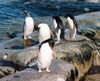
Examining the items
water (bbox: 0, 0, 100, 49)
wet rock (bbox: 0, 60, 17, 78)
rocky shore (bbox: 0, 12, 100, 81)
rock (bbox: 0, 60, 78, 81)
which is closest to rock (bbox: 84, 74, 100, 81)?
rocky shore (bbox: 0, 12, 100, 81)

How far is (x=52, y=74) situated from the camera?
18.5ft

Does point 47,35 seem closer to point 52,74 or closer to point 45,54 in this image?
point 45,54

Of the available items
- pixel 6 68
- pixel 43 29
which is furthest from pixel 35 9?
pixel 6 68

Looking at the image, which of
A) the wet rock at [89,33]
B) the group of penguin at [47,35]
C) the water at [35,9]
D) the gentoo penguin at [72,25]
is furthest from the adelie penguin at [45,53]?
the water at [35,9]

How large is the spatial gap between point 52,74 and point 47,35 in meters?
2.68

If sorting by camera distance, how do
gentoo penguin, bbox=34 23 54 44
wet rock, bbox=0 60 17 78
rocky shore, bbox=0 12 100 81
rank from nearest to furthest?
rocky shore, bbox=0 12 100 81
wet rock, bbox=0 60 17 78
gentoo penguin, bbox=34 23 54 44

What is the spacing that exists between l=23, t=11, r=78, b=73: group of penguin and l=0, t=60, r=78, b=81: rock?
0.76ft

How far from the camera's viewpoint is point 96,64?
27.0 ft

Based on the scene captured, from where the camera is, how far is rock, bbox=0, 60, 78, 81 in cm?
541

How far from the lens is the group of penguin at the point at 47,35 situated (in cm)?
564

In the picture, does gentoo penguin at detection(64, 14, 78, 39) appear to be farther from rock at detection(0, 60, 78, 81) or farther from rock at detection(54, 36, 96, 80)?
rock at detection(0, 60, 78, 81)

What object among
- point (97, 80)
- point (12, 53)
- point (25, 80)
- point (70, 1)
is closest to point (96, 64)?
point (97, 80)

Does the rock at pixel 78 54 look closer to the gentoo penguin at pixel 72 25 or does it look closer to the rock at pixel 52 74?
the rock at pixel 52 74

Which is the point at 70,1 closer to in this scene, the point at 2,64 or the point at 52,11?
the point at 52,11
